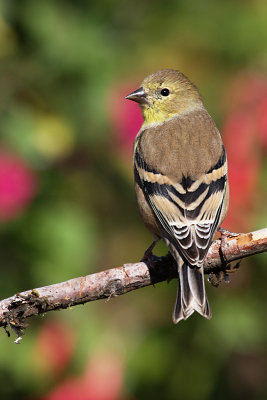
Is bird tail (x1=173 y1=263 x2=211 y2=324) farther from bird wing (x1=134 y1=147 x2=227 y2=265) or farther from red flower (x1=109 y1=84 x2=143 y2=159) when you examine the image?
red flower (x1=109 y1=84 x2=143 y2=159)

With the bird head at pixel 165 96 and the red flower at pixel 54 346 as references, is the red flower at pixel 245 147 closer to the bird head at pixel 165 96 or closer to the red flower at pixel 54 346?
the bird head at pixel 165 96

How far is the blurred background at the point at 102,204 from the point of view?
4793mm

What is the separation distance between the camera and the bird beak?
5.00 meters

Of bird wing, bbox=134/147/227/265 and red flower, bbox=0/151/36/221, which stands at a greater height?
red flower, bbox=0/151/36/221

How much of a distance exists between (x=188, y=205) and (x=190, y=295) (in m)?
0.54

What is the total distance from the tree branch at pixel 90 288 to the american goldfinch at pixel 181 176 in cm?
18

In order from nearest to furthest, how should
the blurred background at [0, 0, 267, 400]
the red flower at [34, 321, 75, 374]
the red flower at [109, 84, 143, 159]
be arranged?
the red flower at [34, 321, 75, 374] → the blurred background at [0, 0, 267, 400] → the red flower at [109, 84, 143, 159]

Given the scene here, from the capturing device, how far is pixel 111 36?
5.48 m

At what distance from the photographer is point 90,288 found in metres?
3.66

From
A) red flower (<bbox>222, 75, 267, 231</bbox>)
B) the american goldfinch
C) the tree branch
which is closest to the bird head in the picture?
the american goldfinch

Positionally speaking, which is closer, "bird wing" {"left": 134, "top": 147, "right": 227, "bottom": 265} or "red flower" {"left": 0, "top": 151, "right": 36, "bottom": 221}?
"bird wing" {"left": 134, "top": 147, "right": 227, "bottom": 265}

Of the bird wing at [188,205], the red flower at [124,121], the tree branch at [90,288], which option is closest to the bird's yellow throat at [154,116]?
the red flower at [124,121]

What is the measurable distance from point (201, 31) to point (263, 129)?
1.10m

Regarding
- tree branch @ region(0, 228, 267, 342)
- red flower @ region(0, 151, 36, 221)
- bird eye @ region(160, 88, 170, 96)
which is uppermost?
bird eye @ region(160, 88, 170, 96)
